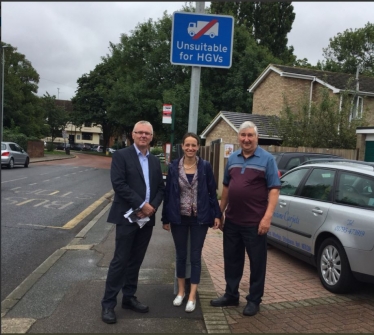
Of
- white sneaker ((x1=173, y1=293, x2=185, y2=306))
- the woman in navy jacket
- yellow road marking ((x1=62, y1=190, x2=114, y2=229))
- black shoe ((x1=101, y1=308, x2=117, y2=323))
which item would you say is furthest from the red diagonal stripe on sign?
yellow road marking ((x1=62, y1=190, x2=114, y2=229))

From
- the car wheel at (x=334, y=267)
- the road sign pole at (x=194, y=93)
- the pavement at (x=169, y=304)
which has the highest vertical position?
the road sign pole at (x=194, y=93)

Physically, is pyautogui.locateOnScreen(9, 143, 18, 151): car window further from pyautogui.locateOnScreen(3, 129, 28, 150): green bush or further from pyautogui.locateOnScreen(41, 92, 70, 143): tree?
pyautogui.locateOnScreen(41, 92, 70, 143): tree

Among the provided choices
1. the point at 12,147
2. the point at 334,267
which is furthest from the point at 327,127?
the point at 12,147

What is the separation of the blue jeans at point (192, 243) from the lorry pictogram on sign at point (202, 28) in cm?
207

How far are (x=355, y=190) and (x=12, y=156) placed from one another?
70.7 feet

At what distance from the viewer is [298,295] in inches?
182

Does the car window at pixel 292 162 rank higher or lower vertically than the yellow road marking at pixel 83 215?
higher

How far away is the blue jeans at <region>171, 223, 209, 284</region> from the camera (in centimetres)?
410

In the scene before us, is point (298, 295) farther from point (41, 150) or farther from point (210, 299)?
point (41, 150)

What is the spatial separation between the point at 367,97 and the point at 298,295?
840 inches

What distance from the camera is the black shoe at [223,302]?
4172 mm

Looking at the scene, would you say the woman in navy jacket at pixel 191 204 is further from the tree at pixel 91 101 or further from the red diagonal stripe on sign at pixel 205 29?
the tree at pixel 91 101

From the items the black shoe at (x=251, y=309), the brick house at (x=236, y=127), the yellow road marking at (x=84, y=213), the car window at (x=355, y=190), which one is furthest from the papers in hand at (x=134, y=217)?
the brick house at (x=236, y=127)

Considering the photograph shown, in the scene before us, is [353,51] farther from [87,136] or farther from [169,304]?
[87,136]
